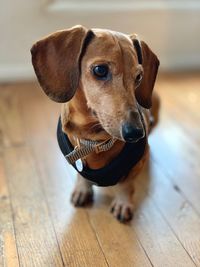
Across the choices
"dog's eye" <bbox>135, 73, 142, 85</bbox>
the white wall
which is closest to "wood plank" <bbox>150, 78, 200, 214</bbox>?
"dog's eye" <bbox>135, 73, 142, 85</bbox>

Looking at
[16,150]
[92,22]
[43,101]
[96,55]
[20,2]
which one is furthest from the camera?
[92,22]

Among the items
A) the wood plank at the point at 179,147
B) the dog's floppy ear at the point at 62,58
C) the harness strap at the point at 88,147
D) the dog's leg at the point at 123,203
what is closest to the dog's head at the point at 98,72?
the dog's floppy ear at the point at 62,58

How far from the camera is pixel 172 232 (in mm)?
1399

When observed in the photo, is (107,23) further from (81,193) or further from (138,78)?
(138,78)

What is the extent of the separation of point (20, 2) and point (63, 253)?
1.80 meters

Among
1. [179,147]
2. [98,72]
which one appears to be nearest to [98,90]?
[98,72]

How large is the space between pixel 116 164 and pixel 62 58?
0.37 m

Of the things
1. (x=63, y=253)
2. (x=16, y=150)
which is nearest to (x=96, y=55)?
(x=63, y=253)

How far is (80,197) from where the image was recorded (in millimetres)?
1515

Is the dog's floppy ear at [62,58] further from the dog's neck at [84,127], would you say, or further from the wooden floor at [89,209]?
the wooden floor at [89,209]

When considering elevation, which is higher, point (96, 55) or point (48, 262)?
point (96, 55)

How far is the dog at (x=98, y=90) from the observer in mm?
1122

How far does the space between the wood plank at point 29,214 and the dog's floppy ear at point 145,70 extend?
0.53 meters

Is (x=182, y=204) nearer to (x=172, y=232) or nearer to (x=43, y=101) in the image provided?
(x=172, y=232)
